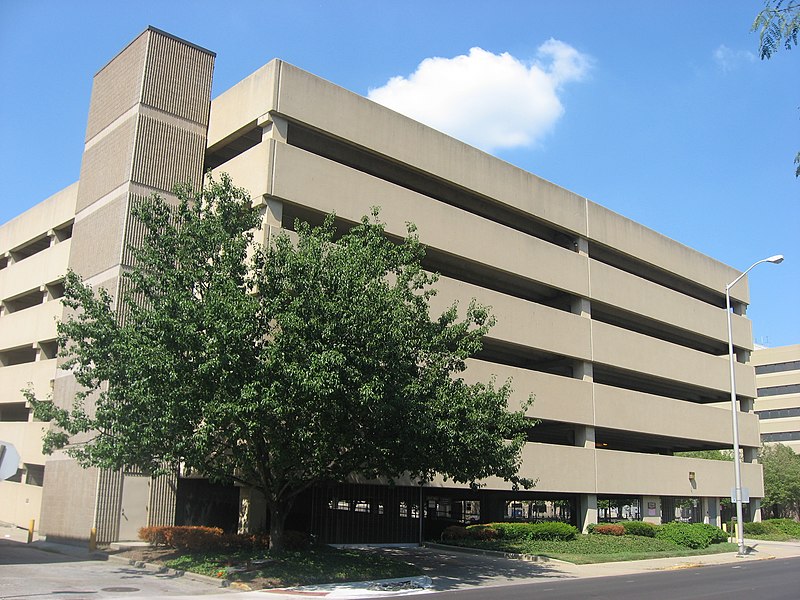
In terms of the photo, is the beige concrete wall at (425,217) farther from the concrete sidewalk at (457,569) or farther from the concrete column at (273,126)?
the concrete sidewalk at (457,569)

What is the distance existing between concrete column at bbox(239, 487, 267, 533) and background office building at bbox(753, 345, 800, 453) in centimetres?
8028

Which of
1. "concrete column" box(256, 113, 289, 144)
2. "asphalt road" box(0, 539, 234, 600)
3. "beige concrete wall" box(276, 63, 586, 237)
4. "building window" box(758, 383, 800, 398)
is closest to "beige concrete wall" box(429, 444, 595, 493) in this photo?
"beige concrete wall" box(276, 63, 586, 237)

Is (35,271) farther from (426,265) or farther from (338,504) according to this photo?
Result: (338,504)

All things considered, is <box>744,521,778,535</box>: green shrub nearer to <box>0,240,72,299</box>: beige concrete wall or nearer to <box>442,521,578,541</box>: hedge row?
<box>442,521,578,541</box>: hedge row

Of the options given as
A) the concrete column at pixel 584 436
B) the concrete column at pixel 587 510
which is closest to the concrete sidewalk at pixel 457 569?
the concrete column at pixel 587 510

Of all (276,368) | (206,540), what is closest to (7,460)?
(276,368)

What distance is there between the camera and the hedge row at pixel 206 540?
83.2ft

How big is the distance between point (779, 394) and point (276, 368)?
90980 millimetres

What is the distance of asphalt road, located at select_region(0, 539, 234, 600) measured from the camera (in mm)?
17312

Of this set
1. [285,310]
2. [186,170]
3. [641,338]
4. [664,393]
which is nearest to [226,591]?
[285,310]

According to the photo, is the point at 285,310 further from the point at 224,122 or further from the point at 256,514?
the point at 224,122

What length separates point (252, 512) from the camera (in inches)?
1148

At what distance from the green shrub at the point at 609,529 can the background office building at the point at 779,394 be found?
62367 mm

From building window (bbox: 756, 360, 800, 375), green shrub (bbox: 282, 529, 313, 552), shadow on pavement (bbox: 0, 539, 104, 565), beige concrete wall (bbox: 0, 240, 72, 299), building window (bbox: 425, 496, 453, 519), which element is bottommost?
shadow on pavement (bbox: 0, 539, 104, 565)
